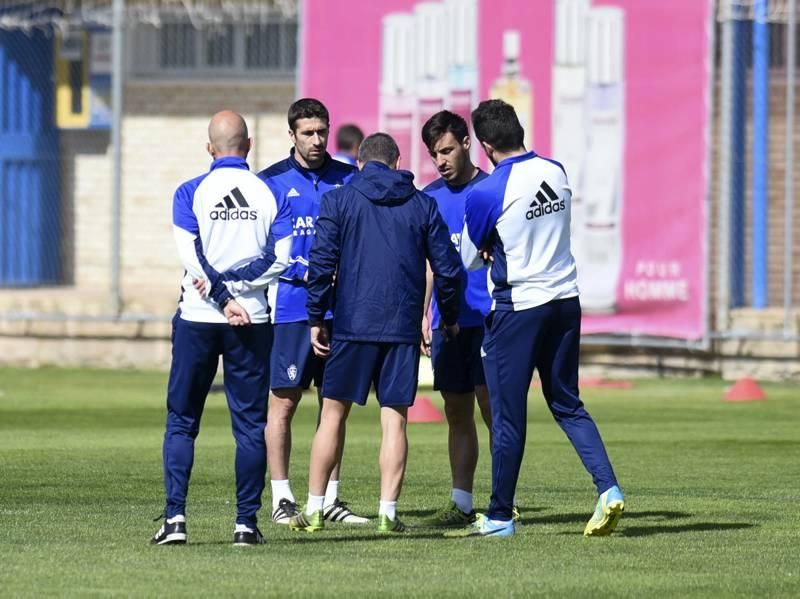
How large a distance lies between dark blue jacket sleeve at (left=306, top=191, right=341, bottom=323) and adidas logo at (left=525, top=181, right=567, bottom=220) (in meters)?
0.93

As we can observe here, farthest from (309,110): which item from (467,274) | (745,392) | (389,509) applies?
(745,392)

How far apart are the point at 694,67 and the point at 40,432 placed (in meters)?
8.40

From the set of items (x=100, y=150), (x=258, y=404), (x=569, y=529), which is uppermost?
Result: (x=100, y=150)

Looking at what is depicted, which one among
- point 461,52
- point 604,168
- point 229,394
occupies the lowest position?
point 229,394

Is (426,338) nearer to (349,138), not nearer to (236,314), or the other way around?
(236,314)

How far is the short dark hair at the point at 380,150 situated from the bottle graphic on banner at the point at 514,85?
11312 millimetres

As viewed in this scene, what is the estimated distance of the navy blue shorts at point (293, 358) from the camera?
10273 millimetres

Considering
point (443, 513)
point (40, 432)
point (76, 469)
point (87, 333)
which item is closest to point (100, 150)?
point (87, 333)

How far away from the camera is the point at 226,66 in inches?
1047

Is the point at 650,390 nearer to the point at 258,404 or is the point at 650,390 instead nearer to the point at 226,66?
the point at 226,66

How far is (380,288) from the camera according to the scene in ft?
31.1

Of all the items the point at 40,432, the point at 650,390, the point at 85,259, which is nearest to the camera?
the point at 40,432

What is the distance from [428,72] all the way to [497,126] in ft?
40.3

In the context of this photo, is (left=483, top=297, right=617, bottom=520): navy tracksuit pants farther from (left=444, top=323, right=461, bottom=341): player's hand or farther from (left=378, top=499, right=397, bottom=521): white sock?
(left=378, top=499, right=397, bottom=521): white sock
